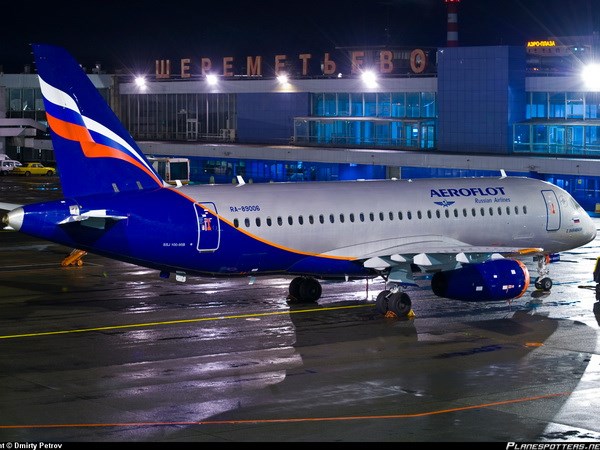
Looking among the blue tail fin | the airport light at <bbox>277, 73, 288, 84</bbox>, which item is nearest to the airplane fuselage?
the blue tail fin

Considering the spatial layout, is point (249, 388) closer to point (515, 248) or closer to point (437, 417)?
point (437, 417)

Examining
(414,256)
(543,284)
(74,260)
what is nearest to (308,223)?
(414,256)

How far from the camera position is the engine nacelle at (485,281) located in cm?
3988

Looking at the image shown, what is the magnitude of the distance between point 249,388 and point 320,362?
12.6 feet

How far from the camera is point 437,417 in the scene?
26.3 metres

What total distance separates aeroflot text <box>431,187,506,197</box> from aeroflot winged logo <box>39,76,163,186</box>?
41.1 feet

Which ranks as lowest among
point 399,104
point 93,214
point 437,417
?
point 437,417

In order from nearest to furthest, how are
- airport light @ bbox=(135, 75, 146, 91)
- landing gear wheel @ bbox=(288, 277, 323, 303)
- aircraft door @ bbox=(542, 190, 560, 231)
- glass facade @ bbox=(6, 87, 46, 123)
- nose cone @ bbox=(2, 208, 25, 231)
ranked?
1. nose cone @ bbox=(2, 208, 25, 231)
2. landing gear wheel @ bbox=(288, 277, 323, 303)
3. aircraft door @ bbox=(542, 190, 560, 231)
4. airport light @ bbox=(135, 75, 146, 91)
5. glass facade @ bbox=(6, 87, 46, 123)

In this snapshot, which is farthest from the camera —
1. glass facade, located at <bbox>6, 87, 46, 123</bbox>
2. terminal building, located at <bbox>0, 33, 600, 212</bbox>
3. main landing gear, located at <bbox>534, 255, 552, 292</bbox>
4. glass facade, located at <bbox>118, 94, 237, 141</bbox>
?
glass facade, located at <bbox>6, 87, 46, 123</bbox>

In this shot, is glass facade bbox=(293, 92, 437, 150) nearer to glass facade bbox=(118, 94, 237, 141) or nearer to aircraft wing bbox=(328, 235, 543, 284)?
glass facade bbox=(118, 94, 237, 141)

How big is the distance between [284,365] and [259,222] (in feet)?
30.3

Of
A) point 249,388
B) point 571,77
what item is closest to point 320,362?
point 249,388

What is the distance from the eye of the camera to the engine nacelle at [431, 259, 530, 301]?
3988 cm

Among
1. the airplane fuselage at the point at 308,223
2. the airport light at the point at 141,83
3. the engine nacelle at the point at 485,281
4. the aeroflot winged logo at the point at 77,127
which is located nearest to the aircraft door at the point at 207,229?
the airplane fuselage at the point at 308,223
